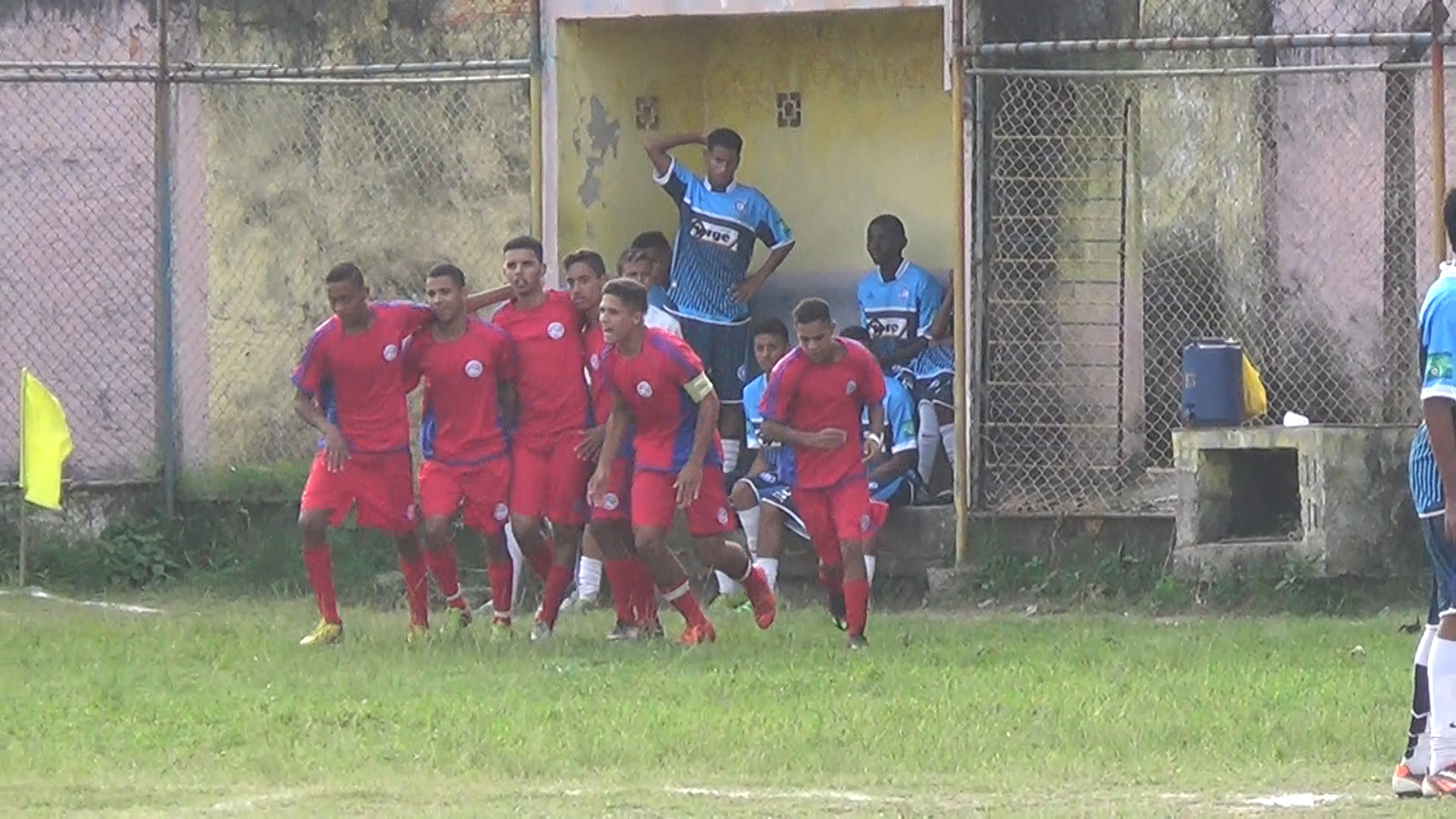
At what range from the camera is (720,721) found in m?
10.4

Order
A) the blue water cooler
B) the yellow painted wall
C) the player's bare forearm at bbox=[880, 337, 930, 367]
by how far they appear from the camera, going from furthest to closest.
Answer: the yellow painted wall
the player's bare forearm at bbox=[880, 337, 930, 367]
the blue water cooler

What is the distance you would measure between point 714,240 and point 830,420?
3.46 m

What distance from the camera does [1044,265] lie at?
1533 centimetres

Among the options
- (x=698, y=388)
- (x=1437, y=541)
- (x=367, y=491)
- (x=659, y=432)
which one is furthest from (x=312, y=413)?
(x=1437, y=541)

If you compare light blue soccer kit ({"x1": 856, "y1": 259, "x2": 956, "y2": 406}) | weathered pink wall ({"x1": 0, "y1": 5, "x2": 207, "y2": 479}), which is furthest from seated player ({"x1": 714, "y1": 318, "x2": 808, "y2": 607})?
weathered pink wall ({"x1": 0, "y1": 5, "x2": 207, "y2": 479})

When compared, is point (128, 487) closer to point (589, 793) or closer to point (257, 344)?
point (257, 344)

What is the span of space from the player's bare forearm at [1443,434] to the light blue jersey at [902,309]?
7482 millimetres

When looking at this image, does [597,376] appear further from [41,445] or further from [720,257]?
[41,445]

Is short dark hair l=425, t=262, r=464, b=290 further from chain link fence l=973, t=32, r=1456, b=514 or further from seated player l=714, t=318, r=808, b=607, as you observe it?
chain link fence l=973, t=32, r=1456, b=514

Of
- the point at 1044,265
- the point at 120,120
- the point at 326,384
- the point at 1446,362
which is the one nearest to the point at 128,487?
the point at 120,120

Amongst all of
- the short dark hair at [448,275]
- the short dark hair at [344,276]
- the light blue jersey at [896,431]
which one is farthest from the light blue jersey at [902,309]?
the short dark hair at [344,276]

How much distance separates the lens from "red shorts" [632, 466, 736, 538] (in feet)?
42.7

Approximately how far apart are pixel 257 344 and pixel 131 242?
940 mm

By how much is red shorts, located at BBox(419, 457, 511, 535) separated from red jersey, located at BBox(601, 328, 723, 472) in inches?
31.9
